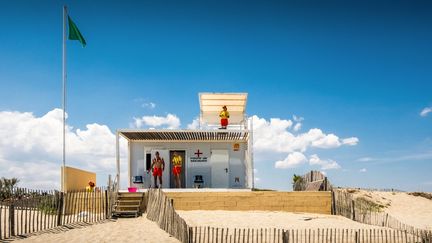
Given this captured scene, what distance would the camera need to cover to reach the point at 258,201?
23484mm

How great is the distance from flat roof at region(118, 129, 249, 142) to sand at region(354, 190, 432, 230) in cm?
1154

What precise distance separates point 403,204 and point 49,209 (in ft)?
88.3

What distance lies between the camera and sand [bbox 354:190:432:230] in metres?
32.2

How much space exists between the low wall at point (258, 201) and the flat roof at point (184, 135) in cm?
380

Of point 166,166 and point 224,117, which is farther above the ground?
point 224,117

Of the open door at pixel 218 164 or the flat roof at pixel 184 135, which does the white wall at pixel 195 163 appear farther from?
the flat roof at pixel 184 135

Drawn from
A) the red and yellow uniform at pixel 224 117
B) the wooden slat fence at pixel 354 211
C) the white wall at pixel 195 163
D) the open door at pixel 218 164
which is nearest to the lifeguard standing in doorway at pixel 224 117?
the red and yellow uniform at pixel 224 117

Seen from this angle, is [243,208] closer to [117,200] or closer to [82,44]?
[117,200]

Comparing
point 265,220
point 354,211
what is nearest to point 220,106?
point 265,220

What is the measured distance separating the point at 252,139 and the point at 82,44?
10.8 meters

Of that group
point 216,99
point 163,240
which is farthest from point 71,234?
point 216,99

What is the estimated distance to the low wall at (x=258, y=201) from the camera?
23.4m

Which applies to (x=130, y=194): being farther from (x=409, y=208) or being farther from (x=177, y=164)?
(x=409, y=208)

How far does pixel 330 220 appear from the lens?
68.6ft
